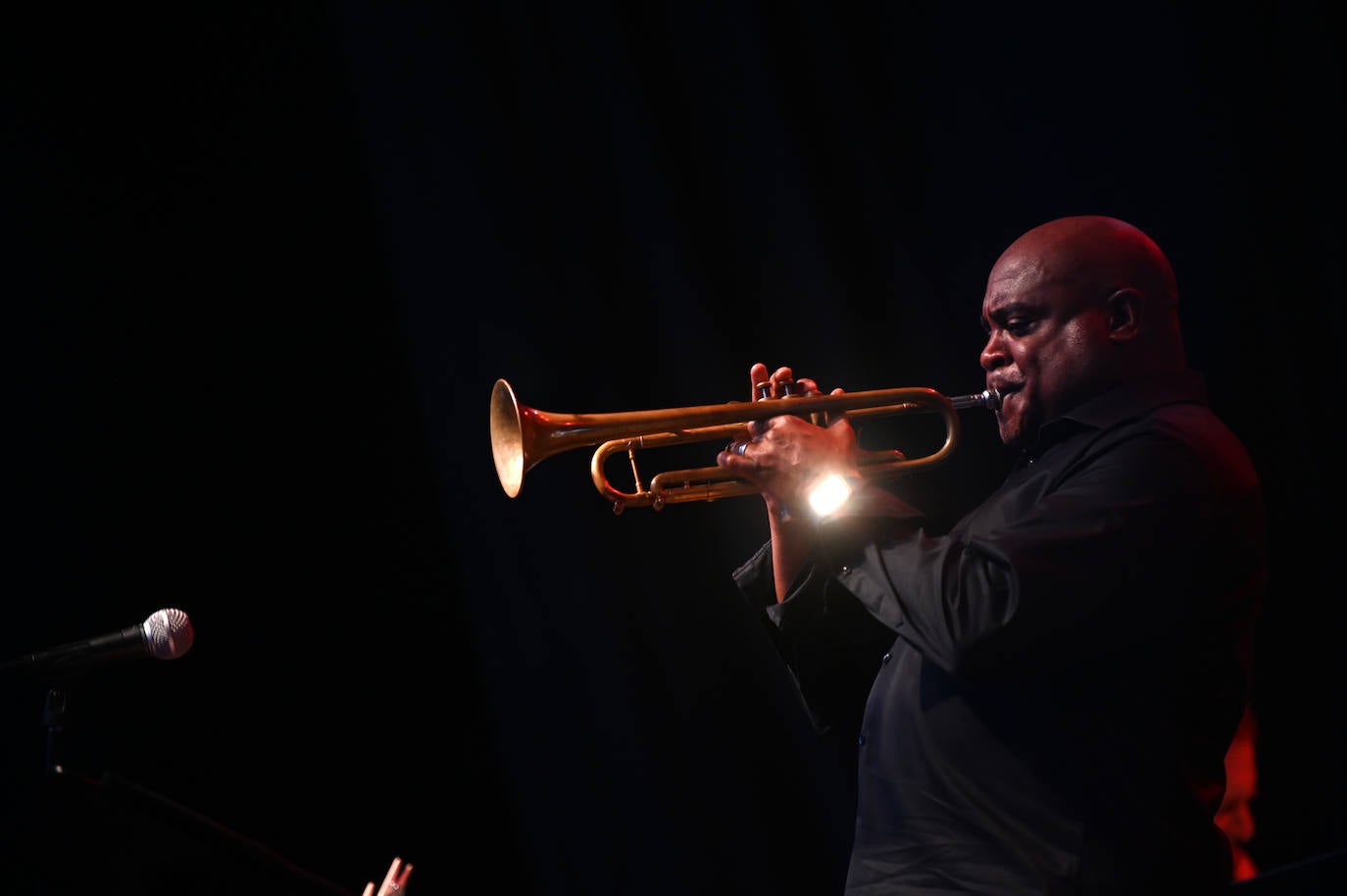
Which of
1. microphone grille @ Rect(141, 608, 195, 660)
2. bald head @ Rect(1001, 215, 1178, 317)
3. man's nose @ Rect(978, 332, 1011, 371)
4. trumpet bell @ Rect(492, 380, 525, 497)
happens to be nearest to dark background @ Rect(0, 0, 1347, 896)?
trumpet bell @ Rect(492, 380, 525, 497)

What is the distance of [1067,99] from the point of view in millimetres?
3527

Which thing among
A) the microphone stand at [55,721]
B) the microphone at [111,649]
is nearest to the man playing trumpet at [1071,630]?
the microphone at [111,649]

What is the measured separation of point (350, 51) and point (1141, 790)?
2.92 metres

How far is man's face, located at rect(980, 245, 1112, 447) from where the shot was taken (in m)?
2.07

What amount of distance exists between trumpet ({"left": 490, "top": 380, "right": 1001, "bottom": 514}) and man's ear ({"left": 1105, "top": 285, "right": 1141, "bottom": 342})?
0.93 ft

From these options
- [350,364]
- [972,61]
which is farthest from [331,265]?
[972,61]

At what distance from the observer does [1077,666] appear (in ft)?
5.63

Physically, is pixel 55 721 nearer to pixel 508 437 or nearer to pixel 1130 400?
pixel 508 437

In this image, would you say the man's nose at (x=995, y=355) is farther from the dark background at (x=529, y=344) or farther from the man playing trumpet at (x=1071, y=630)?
the dark background at (x=529, y=344)

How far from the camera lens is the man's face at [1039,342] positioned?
2070mm

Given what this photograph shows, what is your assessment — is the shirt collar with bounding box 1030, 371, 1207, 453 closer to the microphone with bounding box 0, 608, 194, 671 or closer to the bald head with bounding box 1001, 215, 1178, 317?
the bald head with bounding box 1001, 215, 1178, 317

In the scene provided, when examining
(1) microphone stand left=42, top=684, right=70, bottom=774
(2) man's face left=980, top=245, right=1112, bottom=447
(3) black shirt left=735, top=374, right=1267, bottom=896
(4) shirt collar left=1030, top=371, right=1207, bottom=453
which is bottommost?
(3) black shirt left=735, top=374, right=1267, bottom=896

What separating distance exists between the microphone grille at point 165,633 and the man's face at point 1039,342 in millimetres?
1671

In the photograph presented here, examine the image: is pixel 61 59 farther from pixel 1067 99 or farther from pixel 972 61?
pixel 1067 99
